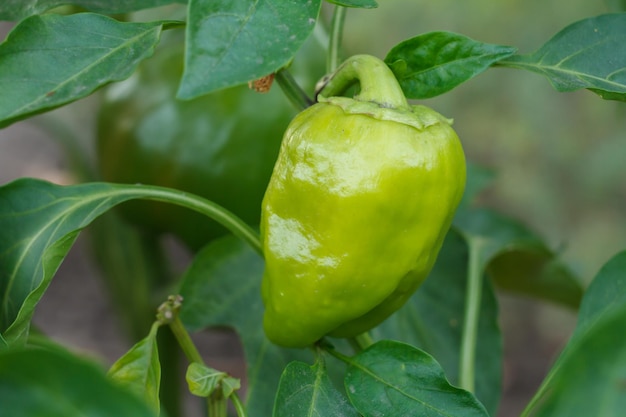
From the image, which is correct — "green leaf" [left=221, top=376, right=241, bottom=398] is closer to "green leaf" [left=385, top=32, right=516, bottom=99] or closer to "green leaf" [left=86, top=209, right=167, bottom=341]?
"green leaf" [left=385, top=32, right=516, bottom=99]

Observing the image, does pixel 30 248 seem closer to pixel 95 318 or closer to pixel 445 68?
pixel 445 68

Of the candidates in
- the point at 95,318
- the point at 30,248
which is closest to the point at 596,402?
the point at 30,248

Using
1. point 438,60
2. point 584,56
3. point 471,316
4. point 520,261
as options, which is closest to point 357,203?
point 438,60

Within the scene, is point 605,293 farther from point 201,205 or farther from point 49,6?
point 49,6

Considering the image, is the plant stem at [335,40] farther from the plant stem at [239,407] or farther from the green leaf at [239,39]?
the plant stem at [239,407]

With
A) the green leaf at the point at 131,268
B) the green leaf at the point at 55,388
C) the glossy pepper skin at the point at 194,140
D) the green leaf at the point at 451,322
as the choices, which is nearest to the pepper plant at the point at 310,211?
the green leaf at the point at 55,388
